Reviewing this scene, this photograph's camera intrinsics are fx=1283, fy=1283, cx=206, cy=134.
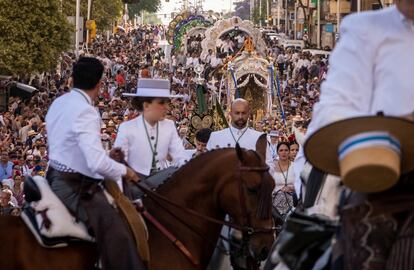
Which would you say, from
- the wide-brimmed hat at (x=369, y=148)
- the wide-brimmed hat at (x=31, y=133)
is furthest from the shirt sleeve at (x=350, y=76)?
the wide-brimmed hat at (x=31, y=133)

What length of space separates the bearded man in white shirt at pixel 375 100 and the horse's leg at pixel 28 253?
12.4 feet

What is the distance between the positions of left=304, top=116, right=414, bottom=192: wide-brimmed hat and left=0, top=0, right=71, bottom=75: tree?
3496 cm

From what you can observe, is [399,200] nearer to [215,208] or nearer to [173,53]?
[215,208]

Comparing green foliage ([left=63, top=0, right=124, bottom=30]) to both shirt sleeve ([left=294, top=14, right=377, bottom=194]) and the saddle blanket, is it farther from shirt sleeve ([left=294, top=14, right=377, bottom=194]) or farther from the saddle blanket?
shirt sleeve ([left=294, top=14, right=377, bottom=194])

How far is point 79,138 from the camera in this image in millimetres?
8367

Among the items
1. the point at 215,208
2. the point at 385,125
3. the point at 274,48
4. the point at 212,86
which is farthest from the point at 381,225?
the point at 274,48

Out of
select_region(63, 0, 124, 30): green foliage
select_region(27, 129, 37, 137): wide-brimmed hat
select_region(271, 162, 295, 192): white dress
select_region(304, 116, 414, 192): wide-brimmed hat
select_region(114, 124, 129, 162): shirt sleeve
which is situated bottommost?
select_region(27, 129, 37, 137): wide-brimmed hat

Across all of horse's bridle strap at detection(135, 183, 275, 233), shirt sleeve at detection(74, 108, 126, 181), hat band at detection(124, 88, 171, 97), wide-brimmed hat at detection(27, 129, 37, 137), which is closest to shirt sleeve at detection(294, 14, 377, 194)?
shirt sleeve at detection(74, 108, 126, 181)

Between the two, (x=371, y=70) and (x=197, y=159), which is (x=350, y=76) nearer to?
(x=371, y=70)

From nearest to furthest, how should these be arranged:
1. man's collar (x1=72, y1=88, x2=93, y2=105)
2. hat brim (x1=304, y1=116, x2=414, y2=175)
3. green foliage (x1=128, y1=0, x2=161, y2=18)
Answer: hat brim (x1=304, y1=116, x2=414, y2=175) < man's collar (x1=72, y1=88, x2=93, y2=105) < green foliage (x1=128, y1=0, x2=161, y2=18)

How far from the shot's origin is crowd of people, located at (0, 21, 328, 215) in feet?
58.1

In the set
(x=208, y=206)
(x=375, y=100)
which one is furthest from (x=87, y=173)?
(x=375, y=100)

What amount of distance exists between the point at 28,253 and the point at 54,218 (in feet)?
0.93

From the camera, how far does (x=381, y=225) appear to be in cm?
477
